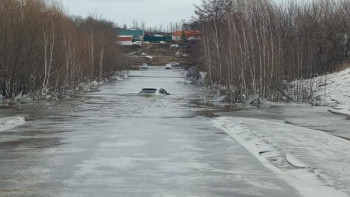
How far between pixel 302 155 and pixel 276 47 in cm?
2423

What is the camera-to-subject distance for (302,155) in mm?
10539

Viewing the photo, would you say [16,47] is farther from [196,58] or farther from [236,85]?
[196,58]

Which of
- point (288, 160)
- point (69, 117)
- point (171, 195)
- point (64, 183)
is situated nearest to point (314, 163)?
point (288, 160)

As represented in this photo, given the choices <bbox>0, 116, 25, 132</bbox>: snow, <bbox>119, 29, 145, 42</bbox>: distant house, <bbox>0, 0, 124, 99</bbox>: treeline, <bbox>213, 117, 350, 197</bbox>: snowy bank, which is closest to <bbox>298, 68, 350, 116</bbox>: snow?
<bbox>213, 117, 350, 197</bbox>: snowy bank

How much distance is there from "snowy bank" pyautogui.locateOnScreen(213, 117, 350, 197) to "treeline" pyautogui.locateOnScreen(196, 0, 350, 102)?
15866 millimetres

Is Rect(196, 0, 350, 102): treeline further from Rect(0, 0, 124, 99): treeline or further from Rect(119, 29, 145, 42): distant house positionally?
Rect(119, 29, 145, 42): distant house

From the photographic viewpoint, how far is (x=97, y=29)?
251 feet

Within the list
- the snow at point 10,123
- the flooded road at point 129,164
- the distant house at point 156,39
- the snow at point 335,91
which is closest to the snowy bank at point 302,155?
the flooded road at point 129,164

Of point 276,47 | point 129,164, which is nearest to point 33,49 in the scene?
point 276,47

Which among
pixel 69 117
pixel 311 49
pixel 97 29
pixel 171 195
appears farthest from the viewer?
pixel 97 29

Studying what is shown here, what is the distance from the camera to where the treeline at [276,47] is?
32.0 meters

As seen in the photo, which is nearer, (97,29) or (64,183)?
(64,183)

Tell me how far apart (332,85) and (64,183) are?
30.2m

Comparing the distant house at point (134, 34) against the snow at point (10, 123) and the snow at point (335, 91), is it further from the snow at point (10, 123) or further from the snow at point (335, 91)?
the snow at point (10, 123)
